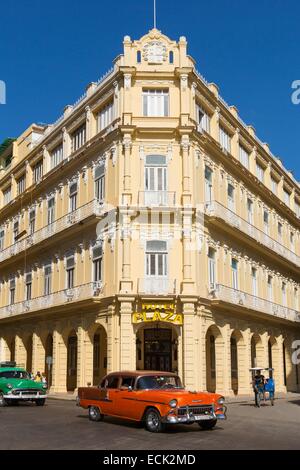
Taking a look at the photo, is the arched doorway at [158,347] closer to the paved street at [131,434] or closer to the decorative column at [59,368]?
the decorative column at [59,368]

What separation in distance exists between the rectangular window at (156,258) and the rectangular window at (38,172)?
13.2m

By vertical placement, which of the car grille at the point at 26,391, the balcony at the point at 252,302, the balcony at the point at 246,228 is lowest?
the car grille at the point at 26,391

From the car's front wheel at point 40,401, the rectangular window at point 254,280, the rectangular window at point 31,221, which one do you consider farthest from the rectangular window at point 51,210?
the car's front wheel at point 40,401

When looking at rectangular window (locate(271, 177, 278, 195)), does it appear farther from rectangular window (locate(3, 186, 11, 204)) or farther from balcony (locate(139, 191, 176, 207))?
rectangular window (locate(3, 186, 11, 204))

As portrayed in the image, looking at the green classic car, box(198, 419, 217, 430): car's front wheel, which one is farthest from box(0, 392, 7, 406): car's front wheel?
box(198, 419, 217, 430): car's front wheel

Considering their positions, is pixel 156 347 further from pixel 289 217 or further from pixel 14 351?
pixel 289 217

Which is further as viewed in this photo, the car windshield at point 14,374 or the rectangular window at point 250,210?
the rectangular window at point 250,210

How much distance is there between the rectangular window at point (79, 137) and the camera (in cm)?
3288

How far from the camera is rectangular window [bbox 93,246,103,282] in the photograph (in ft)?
94.8

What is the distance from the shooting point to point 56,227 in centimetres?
3319

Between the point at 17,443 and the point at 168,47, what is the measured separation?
2232cm

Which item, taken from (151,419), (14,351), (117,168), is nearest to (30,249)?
(14,351)

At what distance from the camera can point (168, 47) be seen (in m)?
29.5

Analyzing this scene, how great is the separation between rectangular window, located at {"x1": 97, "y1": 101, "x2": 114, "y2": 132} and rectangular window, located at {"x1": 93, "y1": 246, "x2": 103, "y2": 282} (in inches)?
264
